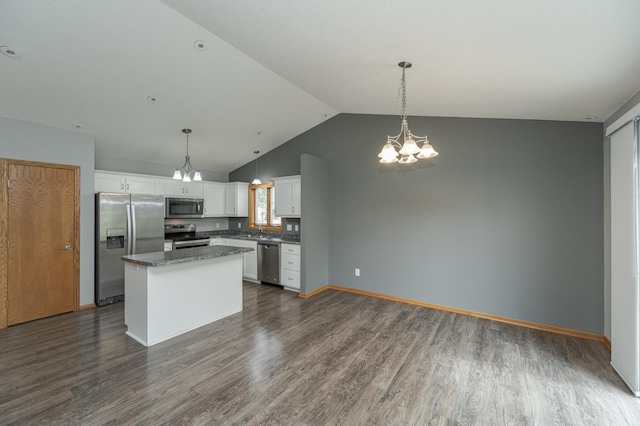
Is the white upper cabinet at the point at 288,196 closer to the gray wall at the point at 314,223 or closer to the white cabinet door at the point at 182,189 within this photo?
the gray wall at the point at 314,223

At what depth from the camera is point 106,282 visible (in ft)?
14.0

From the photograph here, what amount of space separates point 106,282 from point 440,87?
18.0ft

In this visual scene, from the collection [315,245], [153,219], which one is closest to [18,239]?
[153,219]

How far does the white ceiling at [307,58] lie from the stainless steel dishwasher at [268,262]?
8.40 feet

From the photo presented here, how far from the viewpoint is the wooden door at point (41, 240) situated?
140 inches

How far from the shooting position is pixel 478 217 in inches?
154

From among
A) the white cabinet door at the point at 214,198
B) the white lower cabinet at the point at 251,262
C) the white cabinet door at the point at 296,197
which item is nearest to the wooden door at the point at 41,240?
the white cabinet door at the point at 214,198

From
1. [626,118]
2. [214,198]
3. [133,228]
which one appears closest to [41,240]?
[133,228]

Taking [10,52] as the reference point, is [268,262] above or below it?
below

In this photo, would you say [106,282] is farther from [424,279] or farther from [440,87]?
[440,87]

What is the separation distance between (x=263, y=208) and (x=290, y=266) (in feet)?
6.16

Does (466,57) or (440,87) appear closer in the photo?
(466,57)

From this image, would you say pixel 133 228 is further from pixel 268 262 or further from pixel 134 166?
pixel 268 262

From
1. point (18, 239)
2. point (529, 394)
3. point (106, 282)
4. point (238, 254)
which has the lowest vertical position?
point (529, 394)
